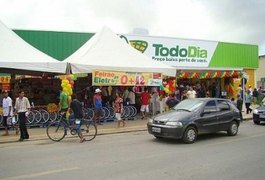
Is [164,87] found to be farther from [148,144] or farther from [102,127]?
[148,144]

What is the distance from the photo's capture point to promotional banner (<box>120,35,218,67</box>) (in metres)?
25.7

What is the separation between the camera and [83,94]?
2062 centimetres

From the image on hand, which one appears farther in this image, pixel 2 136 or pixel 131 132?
pixel 131 132

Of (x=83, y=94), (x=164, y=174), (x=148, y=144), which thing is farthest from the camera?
(x=83, y=94)

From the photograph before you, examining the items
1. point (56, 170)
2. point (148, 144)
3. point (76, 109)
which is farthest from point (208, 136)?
point (56, 170)

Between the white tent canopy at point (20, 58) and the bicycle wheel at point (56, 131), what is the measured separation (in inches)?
153

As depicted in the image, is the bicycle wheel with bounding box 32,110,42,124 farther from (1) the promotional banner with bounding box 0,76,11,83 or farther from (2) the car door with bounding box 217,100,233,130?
(2) the car door with bounding box 217,100,233,130

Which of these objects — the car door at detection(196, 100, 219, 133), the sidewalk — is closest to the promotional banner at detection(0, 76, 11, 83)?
the sidewalk

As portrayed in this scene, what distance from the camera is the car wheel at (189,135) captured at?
38.1ft

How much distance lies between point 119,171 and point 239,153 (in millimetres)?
3974

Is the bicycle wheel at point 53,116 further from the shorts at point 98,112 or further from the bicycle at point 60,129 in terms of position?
the bicycle at point 60,129

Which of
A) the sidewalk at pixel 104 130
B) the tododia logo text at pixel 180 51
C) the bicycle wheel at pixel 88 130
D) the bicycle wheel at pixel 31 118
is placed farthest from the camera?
the tododia logo text at pixel 180 51

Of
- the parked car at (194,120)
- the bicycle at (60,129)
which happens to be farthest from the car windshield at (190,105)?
the bicycle at (60,129)

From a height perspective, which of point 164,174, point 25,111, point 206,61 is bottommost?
point 164,174
